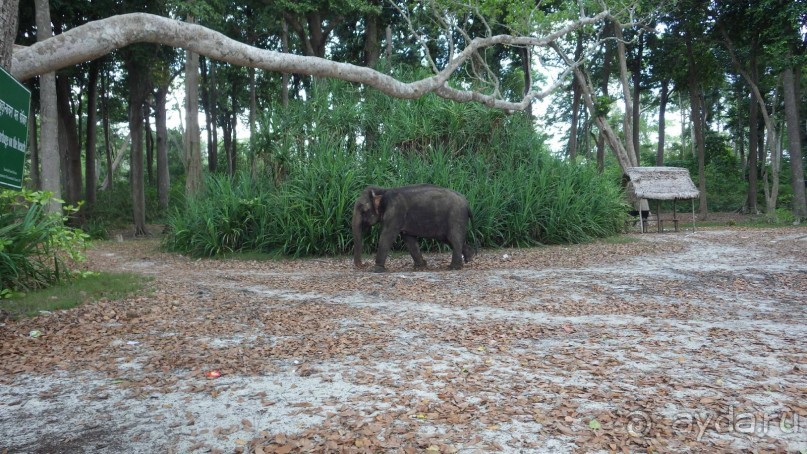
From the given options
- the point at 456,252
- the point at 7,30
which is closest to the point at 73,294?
the point at 7,30

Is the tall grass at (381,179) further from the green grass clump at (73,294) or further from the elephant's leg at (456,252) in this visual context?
the green grass clump at (73,294)

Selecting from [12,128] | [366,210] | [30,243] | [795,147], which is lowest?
[30,243]

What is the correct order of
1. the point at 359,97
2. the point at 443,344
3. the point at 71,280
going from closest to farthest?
the point at 443,344
the point at 71,280
the point at 359,97

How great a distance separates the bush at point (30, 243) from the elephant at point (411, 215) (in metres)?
4.20

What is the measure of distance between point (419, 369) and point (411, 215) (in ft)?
18.7

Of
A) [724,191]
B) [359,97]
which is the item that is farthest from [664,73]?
[359,97]

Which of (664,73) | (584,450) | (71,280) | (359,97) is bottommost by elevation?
(584,450)

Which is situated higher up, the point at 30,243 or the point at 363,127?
the point at 363,127

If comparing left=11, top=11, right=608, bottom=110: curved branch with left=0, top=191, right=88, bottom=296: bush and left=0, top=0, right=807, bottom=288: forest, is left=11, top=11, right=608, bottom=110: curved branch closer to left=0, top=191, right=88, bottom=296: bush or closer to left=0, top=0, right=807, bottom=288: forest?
left=0, top=0, right=807, bottom=288: forest

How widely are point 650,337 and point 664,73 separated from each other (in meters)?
22.8

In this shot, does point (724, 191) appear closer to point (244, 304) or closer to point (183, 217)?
Answer: point (183, 217)

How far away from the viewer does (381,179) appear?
41.7 ft

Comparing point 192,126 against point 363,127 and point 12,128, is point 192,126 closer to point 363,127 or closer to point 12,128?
point 363,127

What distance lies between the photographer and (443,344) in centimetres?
478
